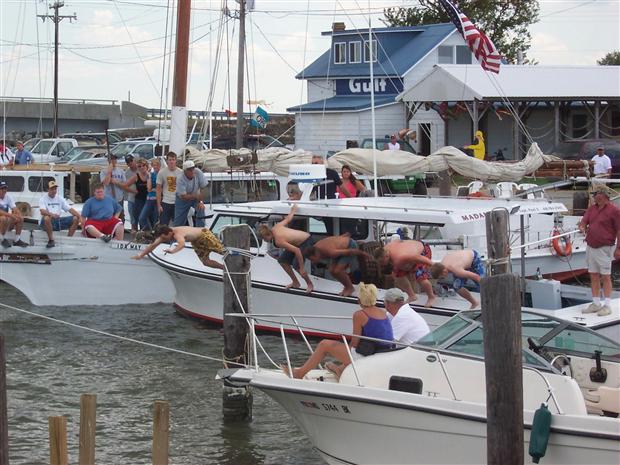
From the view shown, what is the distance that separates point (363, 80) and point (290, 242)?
30.2 metres

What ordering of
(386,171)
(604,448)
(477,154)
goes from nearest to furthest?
(604,448) < (386,171) < (477,154)

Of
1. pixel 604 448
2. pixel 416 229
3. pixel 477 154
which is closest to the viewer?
pixel 604 448

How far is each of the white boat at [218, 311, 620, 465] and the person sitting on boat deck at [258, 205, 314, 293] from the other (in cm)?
512

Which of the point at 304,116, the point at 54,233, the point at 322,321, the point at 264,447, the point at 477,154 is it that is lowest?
the point at 264,447

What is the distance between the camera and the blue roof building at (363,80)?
42.6 metres

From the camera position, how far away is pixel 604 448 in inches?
334

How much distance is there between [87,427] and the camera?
881cm

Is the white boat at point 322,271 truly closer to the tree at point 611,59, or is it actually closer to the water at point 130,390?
the water at point 130,390

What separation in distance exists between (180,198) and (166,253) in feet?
3.69

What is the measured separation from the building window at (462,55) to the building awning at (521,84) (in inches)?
274

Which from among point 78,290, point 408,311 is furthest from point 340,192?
point 408,311

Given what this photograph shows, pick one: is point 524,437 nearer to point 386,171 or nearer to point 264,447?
point 264,447

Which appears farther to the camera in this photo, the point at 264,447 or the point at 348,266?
the point at 348,266

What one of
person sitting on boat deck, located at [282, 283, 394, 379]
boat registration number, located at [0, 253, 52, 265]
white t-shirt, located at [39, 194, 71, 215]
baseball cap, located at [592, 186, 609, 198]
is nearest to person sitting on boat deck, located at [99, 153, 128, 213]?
white t-shirt, located at [39, 194, 71, 215]
